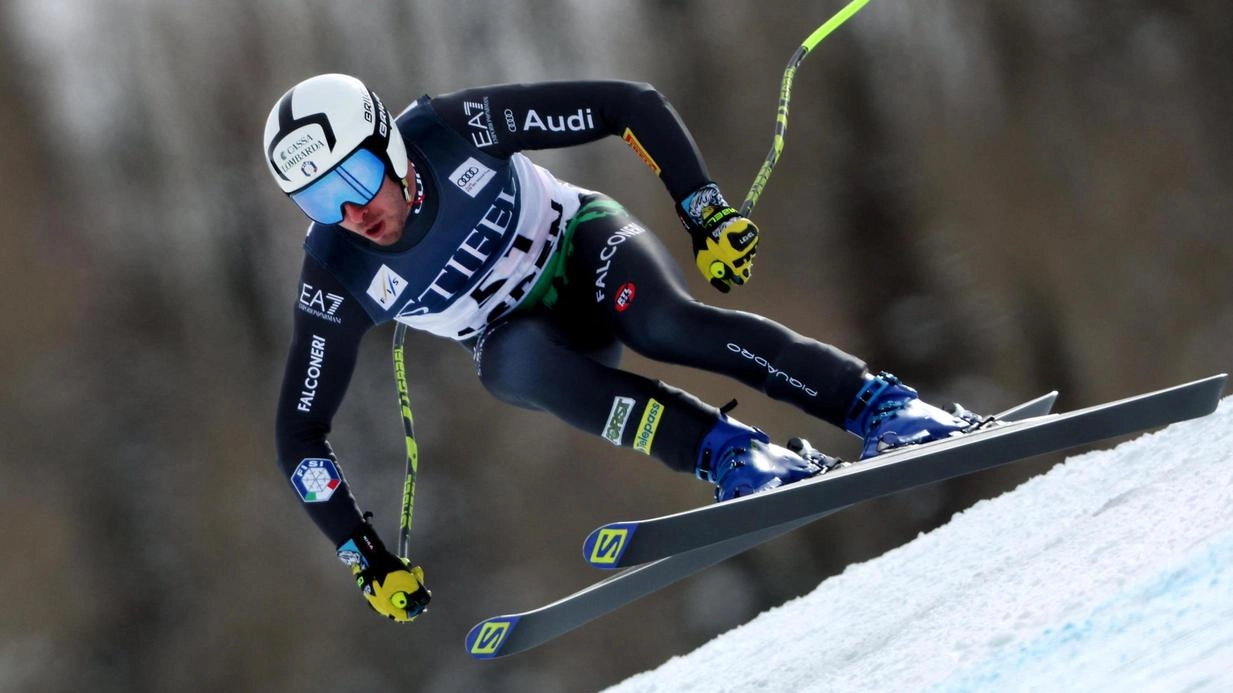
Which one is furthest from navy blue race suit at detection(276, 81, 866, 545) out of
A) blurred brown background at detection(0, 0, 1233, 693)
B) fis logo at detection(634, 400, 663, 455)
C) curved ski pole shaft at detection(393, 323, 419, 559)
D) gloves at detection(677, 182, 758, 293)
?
blurred brown background at detection(0, 0, 1233, 693)

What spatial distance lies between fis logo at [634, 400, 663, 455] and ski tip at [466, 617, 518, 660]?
0.60 metres

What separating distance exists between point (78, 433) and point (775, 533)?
5.23 metres

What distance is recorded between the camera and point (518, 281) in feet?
11.5

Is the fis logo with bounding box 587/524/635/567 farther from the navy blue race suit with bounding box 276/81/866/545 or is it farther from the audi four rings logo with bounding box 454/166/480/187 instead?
the audi four rings logo with bounding box 454/166/480/187

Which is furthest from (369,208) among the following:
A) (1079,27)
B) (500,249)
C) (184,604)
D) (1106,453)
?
(1079,27)

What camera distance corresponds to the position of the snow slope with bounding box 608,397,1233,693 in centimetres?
185

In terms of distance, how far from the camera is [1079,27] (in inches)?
301

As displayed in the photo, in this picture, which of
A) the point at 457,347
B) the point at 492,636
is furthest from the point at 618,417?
the point at 457,347

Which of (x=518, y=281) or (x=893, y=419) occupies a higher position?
(x=518, y=281)

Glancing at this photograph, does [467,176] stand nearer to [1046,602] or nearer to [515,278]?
[515,278]

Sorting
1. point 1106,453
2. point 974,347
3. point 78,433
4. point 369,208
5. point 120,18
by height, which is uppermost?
point 120,18

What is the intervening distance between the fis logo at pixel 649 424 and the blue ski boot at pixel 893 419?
1.63 ft

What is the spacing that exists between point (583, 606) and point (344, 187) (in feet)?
4.38

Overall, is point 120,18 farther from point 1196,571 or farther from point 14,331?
point 1196,571
